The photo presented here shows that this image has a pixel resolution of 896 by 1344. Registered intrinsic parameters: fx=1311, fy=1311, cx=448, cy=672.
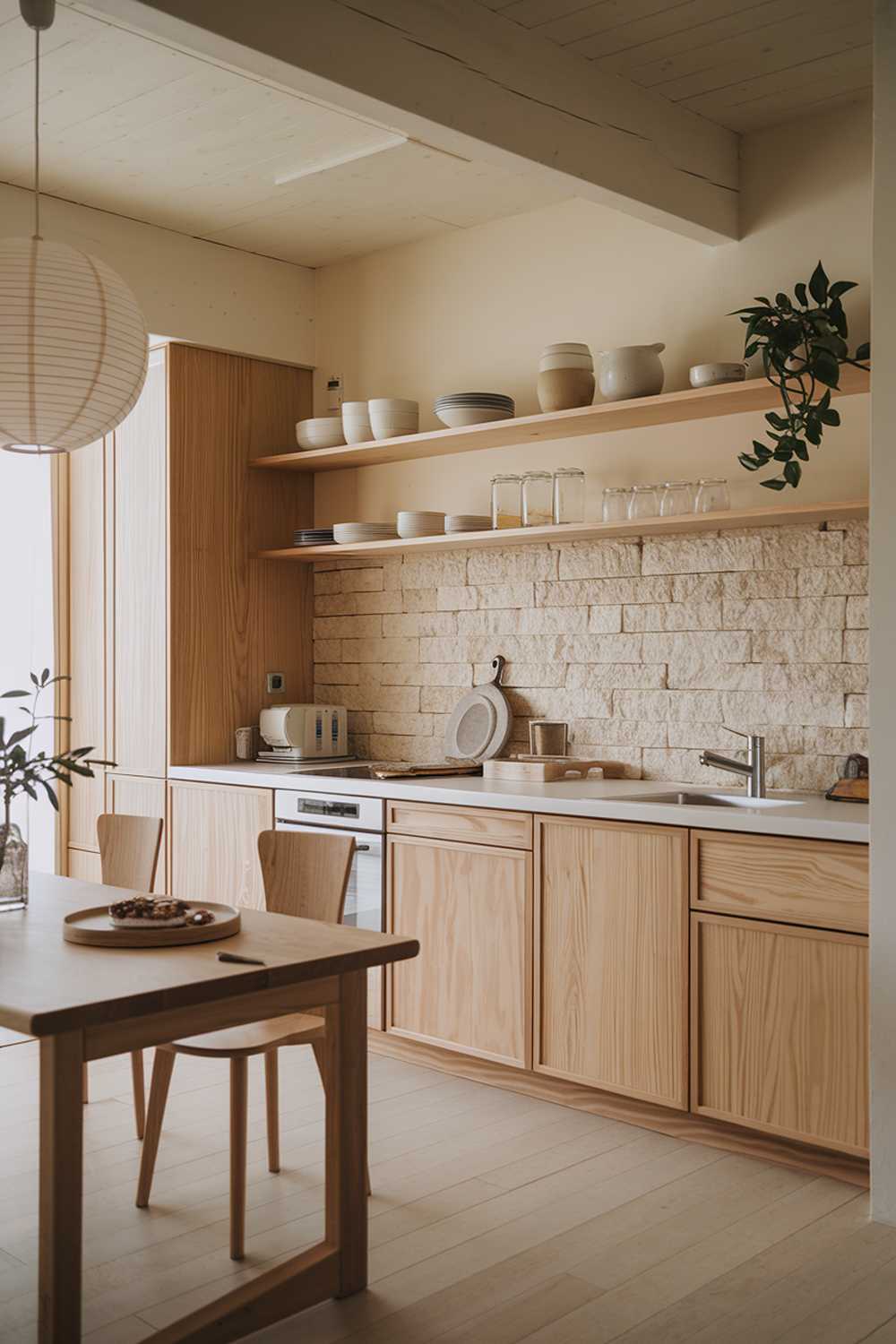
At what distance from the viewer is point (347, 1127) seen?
8.36ft

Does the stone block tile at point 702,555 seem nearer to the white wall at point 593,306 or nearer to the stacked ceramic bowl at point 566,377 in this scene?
the white wall at point 593,306

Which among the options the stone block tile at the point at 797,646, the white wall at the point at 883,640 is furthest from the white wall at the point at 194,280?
the white wall at the point at 883,640

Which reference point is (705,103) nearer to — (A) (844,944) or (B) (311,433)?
(B) (311,433)

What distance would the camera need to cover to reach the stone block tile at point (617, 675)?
164 inches

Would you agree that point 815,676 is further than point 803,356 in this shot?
Yes

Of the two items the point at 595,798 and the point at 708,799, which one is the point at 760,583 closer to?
the point at 708,799

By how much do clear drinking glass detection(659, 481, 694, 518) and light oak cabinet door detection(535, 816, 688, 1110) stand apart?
39.9 inches

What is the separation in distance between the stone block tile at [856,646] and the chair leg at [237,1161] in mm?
2017

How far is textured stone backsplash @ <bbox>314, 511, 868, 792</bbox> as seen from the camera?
148 inches

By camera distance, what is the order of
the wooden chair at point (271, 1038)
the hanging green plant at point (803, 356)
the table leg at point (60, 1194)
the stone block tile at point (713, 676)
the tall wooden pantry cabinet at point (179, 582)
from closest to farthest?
the table leg at point (60, 1194) → the wooden chair at point (271, 1038) → the hanging green plant at point (803, 356) → the stone block tile at point (713, 676) → the tall wooden pantry cabinet at point (179, 582)

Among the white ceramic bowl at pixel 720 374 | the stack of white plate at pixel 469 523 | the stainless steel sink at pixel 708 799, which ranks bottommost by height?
the stainless steel sink at pixel 708 799

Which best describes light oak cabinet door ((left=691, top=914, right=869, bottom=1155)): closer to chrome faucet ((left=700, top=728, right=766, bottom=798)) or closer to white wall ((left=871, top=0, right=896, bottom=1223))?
white wall ((left=871, top=0, right=896, bottom=1223))

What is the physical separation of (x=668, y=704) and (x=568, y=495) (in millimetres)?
756

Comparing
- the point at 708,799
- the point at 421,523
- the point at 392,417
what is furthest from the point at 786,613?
the point at 392,417
